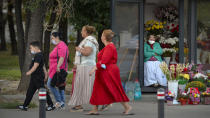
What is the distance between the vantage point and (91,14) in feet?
46.0

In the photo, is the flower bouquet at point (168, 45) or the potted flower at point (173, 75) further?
the flower bouquet at point (168, 45)

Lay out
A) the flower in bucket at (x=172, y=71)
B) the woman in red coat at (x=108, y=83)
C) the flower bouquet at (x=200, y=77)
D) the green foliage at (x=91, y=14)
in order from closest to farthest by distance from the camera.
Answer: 1. the woman in red coat at (x=108, y=83)
2. the flower in bucket at (x=172, y=71)
3. the flower bouquet at (x=200, y=77)
4. the green foliage at (x=91, y=14)

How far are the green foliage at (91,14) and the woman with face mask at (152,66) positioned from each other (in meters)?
1.31

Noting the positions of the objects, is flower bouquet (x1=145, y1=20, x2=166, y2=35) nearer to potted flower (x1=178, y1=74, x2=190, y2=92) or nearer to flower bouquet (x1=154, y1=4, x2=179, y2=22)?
flower bouquet (x1=154, y1=4, x2=179, y2=22)

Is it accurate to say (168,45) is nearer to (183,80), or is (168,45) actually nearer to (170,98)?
(183,80)

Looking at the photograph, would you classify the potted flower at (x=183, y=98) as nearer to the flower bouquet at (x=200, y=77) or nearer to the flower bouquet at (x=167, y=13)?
the flower bouquet at (x=200, y=77)

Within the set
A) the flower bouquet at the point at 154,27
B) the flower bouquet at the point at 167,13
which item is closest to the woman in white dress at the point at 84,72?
the flower bouquet at the point at 154,27

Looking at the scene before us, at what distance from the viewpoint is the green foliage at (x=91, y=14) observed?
13750 mm

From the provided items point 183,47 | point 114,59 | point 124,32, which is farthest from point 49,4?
point 114,59

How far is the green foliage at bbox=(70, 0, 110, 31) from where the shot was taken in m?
13.8

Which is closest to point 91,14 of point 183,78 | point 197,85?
point 183,78

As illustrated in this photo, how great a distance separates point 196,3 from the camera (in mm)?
13516

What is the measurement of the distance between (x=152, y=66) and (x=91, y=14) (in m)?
2.29

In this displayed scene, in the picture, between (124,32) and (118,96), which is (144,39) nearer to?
(124,32)
